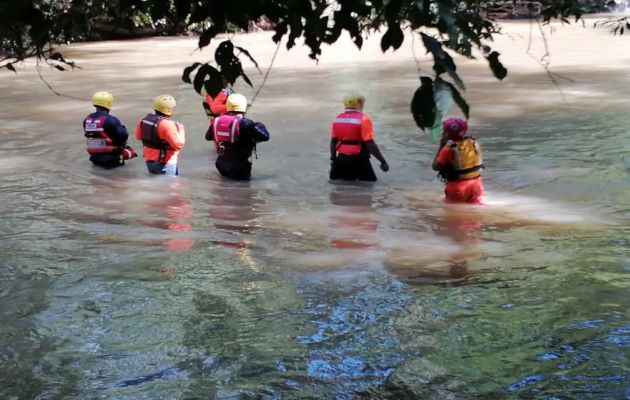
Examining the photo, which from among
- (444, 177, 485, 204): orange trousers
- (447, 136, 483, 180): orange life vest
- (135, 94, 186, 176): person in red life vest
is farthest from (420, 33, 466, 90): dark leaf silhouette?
(135, 94, 186, 176): person in red life vest

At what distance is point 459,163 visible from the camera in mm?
9086

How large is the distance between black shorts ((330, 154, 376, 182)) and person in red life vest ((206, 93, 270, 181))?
3.25ft

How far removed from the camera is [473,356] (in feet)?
17.6

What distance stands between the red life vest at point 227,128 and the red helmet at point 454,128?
10.3 feet

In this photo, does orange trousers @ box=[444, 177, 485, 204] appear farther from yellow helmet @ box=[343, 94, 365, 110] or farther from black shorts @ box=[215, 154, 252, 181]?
black shorts @ box=[215, 154, 252, 181]

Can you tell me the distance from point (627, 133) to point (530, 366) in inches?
434

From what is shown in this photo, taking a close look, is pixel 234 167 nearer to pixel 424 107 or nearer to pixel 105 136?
pixel 105 136

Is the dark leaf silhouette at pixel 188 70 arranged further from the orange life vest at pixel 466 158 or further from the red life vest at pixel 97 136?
the red life vest at pixel 97 136

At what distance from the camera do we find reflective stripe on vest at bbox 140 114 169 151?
11.0 metres

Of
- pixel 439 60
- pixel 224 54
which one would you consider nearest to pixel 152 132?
pixel 224 54

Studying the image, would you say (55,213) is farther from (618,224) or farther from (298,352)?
(618,224)

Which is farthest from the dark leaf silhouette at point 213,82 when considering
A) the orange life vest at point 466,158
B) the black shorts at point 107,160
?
the black shorts at point 107,160

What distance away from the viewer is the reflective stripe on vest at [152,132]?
11008 millimetres

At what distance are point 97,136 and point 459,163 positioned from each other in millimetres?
5229
